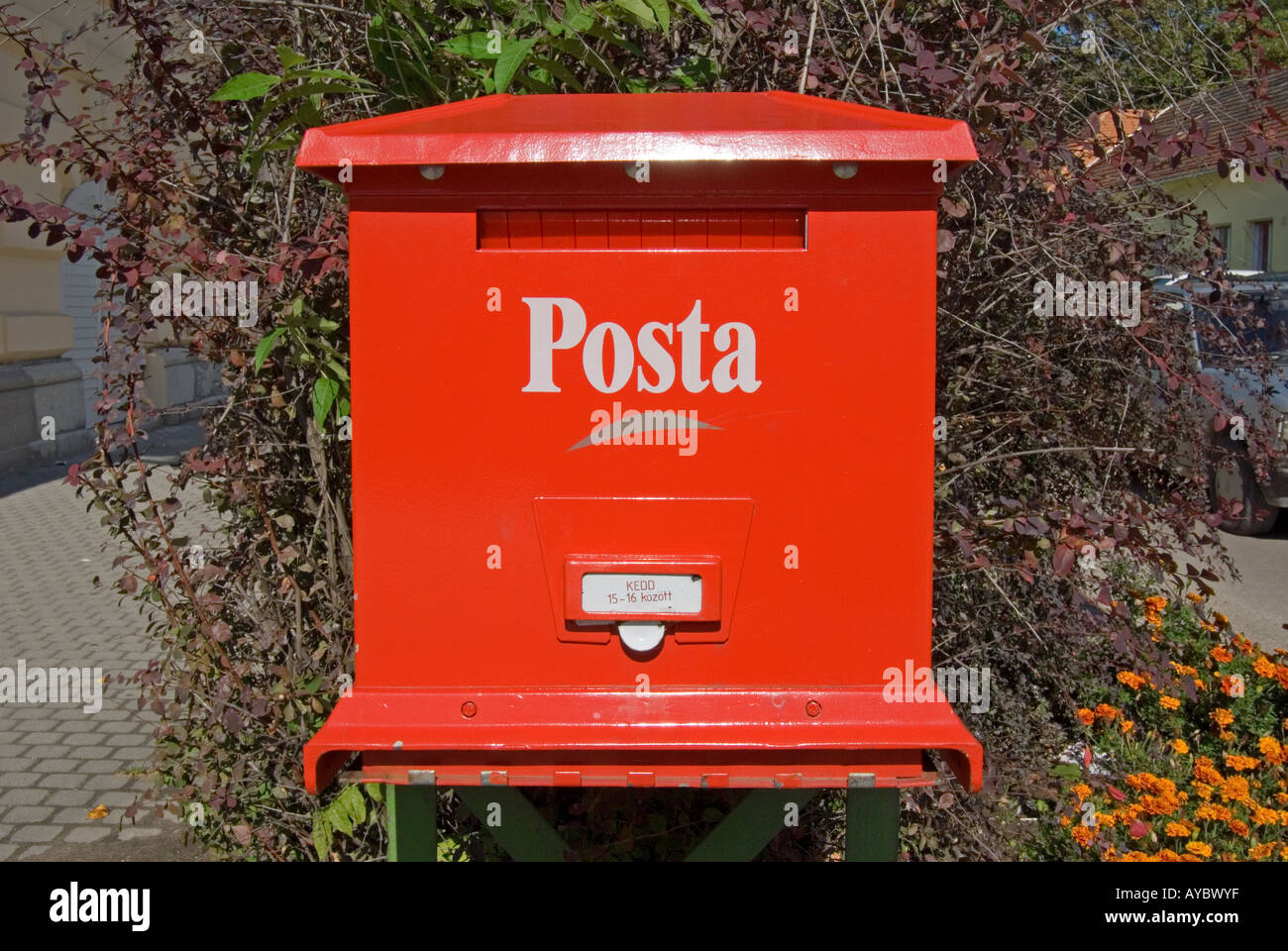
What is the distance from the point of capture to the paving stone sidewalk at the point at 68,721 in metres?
3.83

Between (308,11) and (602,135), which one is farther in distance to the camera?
(308,11)

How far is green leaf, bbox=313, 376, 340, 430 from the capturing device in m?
2.57

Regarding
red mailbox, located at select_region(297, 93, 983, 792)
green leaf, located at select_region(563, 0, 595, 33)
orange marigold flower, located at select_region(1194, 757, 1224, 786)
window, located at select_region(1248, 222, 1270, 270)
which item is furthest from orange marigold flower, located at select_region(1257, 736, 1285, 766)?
window, located at select_region(1248, 222, 1270, 270)

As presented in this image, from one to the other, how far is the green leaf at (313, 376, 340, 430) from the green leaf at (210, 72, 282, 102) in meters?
0.64

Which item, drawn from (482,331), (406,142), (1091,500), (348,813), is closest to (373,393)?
(482,331)

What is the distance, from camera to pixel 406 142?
186cm

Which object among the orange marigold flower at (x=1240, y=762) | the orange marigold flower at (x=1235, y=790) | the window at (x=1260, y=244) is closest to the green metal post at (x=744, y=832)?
the orange marigold flower at (x=1235, y=790)

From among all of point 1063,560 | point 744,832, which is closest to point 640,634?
point 744,832

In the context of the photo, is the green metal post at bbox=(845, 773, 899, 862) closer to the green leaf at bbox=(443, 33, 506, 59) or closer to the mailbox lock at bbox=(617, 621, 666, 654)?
the mailbox lock at bbox=(617, 621, 666, 654)

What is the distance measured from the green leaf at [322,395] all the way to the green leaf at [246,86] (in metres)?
0.64

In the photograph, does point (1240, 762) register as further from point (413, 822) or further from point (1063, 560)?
point (413, 822)

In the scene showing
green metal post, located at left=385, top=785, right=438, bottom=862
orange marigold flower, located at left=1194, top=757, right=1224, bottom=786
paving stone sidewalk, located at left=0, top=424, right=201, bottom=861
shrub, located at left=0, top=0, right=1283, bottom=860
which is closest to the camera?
green metal post, located at left=385, top=785, right=438, bottom=862
